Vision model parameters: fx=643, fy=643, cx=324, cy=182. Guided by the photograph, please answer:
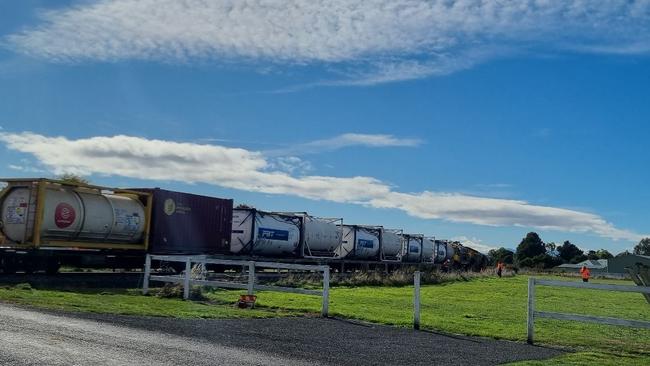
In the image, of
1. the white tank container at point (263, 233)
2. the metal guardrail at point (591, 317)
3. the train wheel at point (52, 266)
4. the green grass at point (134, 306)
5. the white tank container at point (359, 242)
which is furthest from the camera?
the white tank container at point (359, 242)

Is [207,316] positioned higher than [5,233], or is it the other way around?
[5,233]

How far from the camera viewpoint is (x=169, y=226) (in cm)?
2870

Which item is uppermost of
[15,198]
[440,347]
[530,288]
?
[15,198]

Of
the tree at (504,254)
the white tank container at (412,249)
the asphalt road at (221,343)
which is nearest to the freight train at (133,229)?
the white tank container at (412,249)

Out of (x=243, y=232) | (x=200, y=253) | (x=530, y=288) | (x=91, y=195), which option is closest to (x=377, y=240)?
(x=243, y=232)

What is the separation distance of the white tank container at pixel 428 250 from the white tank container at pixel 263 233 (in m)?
21.1

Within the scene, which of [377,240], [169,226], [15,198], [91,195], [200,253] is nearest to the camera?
[15,198]

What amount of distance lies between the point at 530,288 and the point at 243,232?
2292cm

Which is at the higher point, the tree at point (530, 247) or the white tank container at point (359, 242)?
the tree at point (530, 247)

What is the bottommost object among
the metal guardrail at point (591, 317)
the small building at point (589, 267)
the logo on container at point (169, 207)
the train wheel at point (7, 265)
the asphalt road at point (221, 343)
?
the asphalt road at point (221, 343)

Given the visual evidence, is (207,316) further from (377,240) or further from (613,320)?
(377,240)

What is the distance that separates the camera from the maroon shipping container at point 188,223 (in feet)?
92.0

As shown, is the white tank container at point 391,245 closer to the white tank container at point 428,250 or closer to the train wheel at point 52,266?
the white tank container at point 428,250

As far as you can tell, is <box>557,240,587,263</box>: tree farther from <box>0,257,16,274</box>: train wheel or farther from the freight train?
<box>0,257,16,274</box>: train wheel
